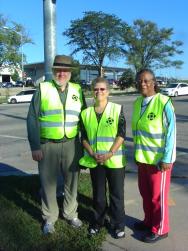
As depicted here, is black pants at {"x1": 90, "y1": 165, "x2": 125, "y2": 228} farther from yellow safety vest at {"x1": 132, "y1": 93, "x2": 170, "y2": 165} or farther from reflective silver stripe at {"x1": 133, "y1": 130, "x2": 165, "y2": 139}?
reflective silver stripe at {"x1": 133, "y1": 130, "x2": 165, "y2": 139}

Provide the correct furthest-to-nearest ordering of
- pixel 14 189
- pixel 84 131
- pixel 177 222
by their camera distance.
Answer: pixel 14 189, pixel 177 222, pixel 84 131

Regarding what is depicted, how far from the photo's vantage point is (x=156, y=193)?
4.61m

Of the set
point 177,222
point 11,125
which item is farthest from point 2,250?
point 11,125

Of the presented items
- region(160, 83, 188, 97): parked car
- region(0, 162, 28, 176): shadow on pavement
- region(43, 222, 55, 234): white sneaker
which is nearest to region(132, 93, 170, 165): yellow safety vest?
region(43, 222, 55, 234): white sneaker

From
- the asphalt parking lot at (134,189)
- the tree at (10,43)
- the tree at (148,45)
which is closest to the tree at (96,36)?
the tree at (148,45)

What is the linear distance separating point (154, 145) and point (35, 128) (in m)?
1.27

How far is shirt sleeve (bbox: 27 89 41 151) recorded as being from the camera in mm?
4793

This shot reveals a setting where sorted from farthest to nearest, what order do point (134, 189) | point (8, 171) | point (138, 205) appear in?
point (8, 171), point (134, 189), point (138, 205)

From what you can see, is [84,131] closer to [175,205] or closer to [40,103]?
[40,103]

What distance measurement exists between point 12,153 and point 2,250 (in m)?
6.25

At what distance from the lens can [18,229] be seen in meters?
4.95

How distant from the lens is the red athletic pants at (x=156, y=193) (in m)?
4.57

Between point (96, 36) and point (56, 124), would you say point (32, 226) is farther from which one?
A: point (96, 36)

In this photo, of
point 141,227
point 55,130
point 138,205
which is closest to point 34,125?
point 55,130
